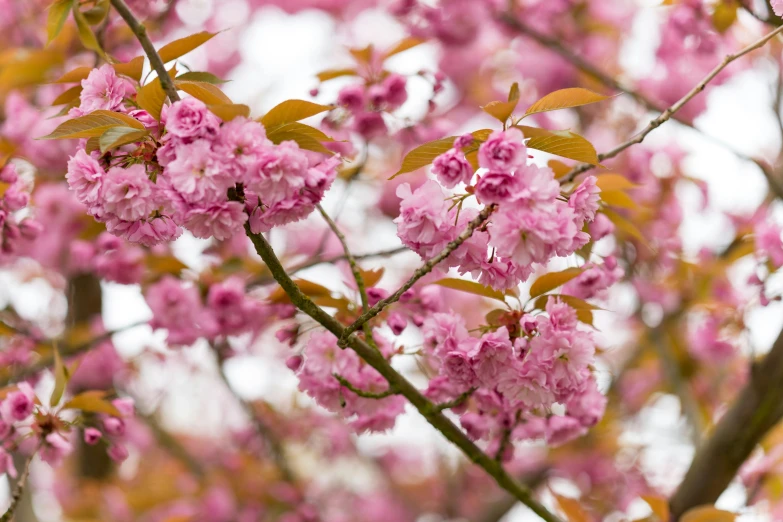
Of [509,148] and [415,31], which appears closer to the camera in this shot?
[509,148]

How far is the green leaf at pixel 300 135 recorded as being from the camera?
1320 mm

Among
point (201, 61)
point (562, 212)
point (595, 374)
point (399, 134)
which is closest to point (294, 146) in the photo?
point (562, 212)

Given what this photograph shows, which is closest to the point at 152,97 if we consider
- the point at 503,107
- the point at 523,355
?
the point at 503,107

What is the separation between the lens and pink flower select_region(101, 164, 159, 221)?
127cm

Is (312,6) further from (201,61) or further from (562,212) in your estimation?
(562,212)

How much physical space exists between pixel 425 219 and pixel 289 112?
298 millimetres

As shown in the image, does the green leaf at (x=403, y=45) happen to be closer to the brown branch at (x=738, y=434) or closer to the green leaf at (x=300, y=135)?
the green leaf at (x=300, y=135)

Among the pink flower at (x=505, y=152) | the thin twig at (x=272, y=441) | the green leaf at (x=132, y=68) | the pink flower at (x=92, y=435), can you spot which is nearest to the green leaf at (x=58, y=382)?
the pink flower at (x=92, y=435)

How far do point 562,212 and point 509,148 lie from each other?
0.48 ft

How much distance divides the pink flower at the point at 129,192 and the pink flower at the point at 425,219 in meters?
0.42

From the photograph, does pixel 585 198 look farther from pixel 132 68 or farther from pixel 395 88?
pixel 395 88

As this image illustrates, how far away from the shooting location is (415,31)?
11.4 feet

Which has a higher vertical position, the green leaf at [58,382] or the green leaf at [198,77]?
the green leaf at [198,77]

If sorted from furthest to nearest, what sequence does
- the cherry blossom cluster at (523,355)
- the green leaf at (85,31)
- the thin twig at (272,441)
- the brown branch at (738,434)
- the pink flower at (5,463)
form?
the thin twig at (272,441)
the brown branch at (738,434)
the pink flower at (5,463)
the green leaf at (85,31)
the cherry blossom cluster at (523,355)
